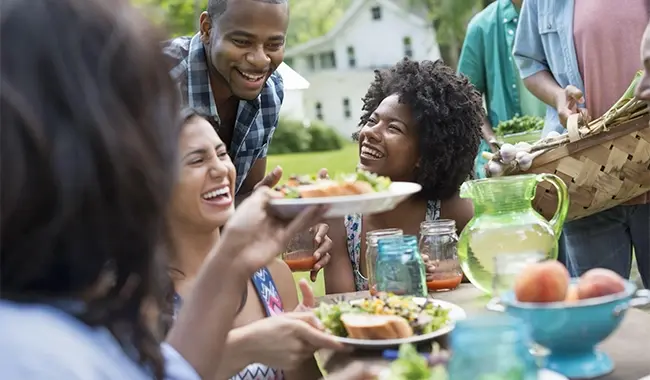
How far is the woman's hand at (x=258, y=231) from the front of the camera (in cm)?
161

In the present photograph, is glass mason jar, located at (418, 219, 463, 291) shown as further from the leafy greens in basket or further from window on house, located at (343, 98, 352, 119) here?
window on house, located at (343, 98, 352, 119)

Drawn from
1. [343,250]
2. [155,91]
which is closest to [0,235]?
[155,91]

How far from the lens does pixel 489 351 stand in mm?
1236

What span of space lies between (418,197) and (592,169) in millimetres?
635

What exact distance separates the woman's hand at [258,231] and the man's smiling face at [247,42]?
4.43 feet

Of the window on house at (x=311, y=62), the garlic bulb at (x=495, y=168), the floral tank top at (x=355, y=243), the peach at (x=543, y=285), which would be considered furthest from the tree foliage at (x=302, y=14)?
the peach at (x=543, y=285)

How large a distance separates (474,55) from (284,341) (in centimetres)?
298

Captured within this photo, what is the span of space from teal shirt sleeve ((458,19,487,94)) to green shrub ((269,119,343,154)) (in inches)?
733

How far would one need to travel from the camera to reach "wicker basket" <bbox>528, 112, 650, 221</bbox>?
2.61 m

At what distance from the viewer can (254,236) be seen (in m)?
1.63

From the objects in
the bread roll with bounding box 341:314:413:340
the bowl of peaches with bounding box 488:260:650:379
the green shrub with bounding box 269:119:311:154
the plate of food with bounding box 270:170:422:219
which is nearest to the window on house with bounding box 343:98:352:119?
the green shrub with bounding box 269:119:311:154

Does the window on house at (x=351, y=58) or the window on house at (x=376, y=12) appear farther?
the window on house at (x=351, y=58)

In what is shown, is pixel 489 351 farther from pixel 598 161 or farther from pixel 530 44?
pixel 530 44

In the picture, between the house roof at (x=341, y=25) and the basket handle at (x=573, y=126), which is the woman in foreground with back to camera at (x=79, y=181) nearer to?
the basket handle at (x=573, y=126)
